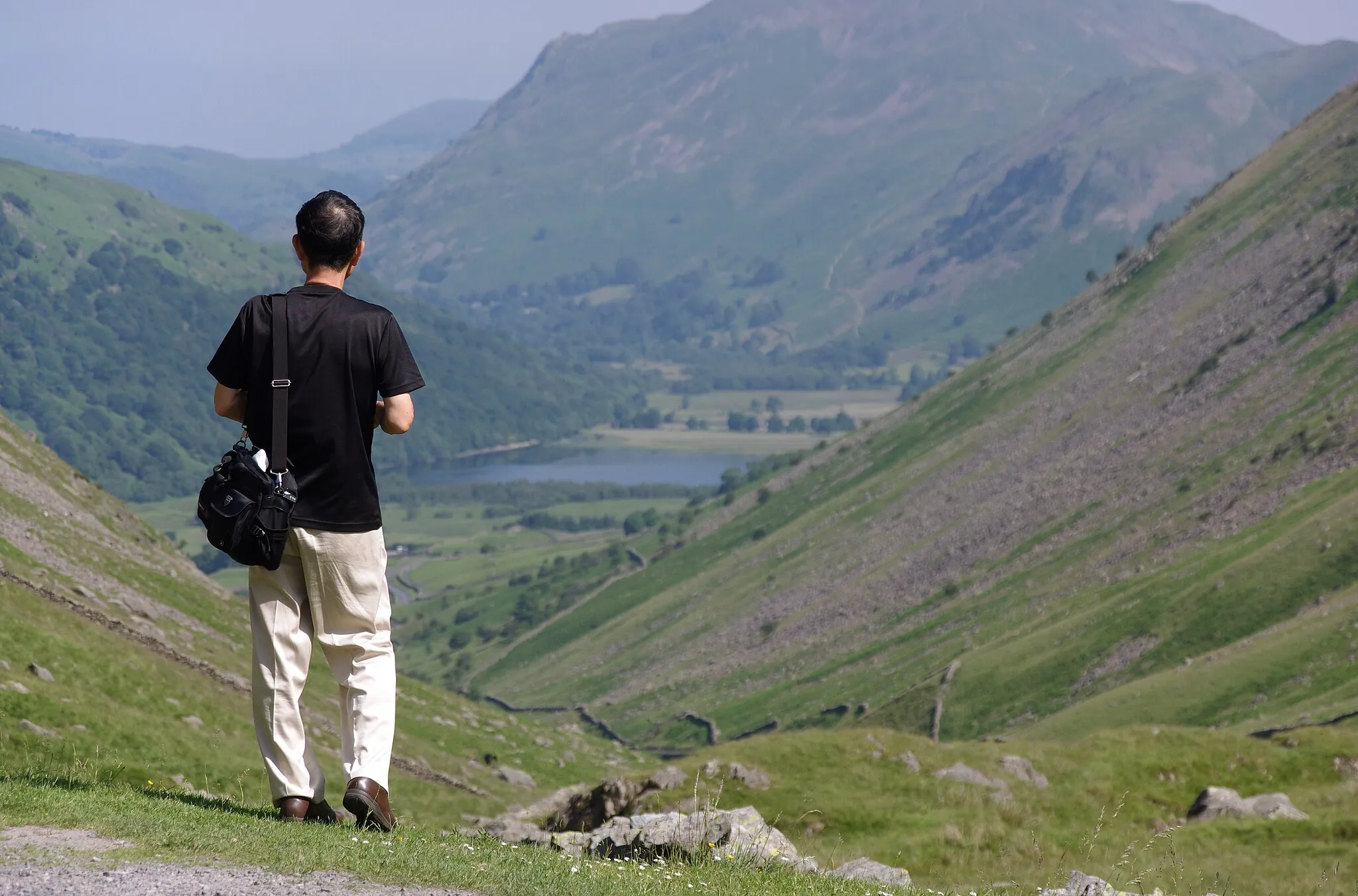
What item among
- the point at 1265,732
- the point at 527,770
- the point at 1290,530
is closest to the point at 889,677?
the point at 1290,530

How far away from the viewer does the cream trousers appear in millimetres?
15547

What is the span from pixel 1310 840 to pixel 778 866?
63.9 ft

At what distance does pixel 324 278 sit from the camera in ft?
52.6

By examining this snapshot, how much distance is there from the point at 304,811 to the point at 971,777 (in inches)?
1138

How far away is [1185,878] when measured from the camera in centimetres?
2783

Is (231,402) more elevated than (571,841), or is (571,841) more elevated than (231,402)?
(231,402)

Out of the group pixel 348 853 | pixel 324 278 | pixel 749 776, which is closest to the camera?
pixel 348 853

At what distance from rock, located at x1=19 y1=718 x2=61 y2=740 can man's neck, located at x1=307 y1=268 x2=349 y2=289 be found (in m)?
26.3

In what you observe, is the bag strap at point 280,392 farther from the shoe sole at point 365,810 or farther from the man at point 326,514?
the shoe sole at point 365,810

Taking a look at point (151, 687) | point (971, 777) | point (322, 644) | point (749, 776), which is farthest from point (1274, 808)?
point (151, 687)

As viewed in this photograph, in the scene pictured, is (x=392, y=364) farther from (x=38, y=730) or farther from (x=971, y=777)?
(x=971, y=777)

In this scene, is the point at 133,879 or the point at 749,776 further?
the point at 749,776

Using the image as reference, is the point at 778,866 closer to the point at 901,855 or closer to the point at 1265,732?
the point at 901,855

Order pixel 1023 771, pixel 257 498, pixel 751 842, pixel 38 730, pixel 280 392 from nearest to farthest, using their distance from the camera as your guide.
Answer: pixel 257 498
pixel 280 392
pixel 751 842
pixel 38 730
pixel 1023 771
